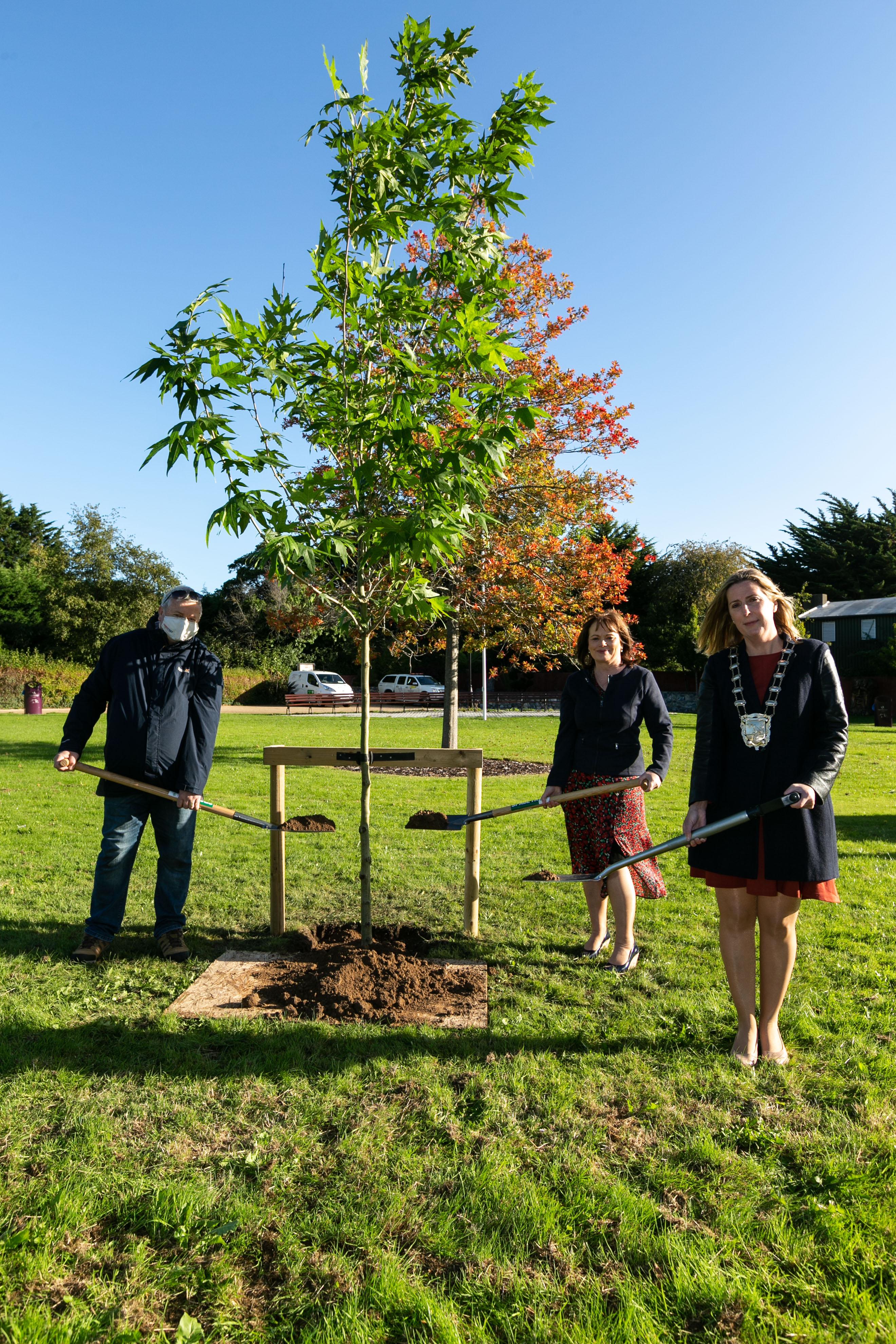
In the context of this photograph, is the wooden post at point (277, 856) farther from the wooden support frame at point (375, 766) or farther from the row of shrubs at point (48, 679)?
the row of shrubs at point (48, 679)

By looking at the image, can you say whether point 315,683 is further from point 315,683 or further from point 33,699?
point 33,699

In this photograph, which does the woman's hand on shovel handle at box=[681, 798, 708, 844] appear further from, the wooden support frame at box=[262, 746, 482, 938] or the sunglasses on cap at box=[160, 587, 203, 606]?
the sunglasses on cap at box=[160, 587, 203, 606]

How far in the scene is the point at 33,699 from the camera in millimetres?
26344

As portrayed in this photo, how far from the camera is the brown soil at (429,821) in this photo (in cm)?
488

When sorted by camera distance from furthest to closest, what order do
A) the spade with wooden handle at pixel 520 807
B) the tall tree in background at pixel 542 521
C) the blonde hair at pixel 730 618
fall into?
the tall tree in background at pixel 542 521 < the spade with wooden handle at pixel 520 807 < the blonde hair at pixel 730 618

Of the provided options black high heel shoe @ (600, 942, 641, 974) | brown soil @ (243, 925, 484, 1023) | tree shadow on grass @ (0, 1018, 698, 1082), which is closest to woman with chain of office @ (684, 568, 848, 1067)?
tree shadow on grass @ (0, 1018, 698, 1082)

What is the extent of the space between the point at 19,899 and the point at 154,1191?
3923mm

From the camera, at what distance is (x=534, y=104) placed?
3.94 meters

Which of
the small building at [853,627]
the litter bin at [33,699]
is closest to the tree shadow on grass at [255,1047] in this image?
the litter bin at [33,699]

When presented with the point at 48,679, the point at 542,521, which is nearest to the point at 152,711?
the point at 542,521

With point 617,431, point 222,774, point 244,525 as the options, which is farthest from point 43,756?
point 244,525

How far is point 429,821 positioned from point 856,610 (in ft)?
117

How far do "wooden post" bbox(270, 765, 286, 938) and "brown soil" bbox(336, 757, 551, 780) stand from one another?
7.48m

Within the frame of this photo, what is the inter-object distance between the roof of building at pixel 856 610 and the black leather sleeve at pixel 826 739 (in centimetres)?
3317
